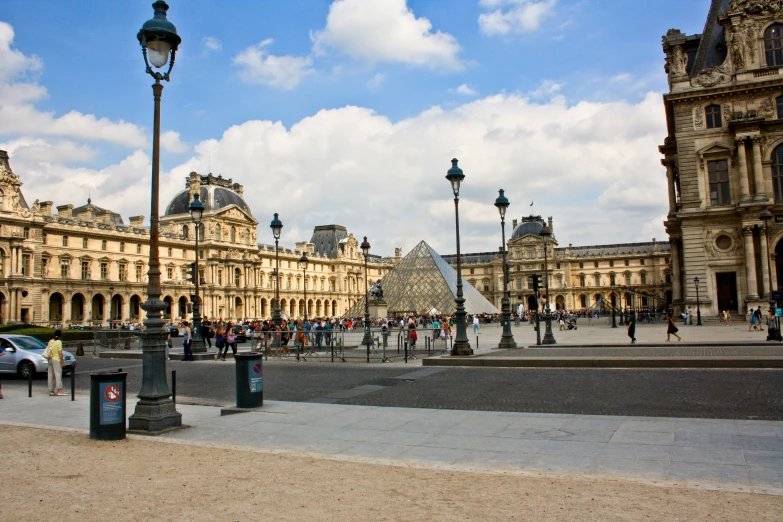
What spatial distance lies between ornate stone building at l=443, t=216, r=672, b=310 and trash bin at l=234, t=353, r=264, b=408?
309ft

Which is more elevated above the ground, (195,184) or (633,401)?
(195,184)

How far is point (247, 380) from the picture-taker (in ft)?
32.4

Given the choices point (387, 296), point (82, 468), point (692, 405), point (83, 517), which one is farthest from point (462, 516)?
point (387, 296)

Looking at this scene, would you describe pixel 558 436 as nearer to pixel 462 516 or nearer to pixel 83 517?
pixel 462 516

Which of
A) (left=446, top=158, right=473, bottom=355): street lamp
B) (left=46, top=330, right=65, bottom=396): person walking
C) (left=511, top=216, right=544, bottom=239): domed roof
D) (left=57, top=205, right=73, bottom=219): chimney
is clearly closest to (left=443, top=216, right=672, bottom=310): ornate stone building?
(left=511, top=216, right=544, bottom=239): domed roof

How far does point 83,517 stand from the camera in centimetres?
469

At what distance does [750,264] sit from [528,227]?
273 feet

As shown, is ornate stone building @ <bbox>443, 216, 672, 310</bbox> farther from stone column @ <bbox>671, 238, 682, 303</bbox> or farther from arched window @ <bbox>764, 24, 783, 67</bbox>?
arched window @ <bbox>764, 24, 783, 67</bbox>

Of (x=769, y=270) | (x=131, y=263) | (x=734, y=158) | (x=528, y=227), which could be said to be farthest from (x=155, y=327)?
(x=528, y=227)

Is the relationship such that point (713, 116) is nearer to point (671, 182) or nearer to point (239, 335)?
point (671, 182)

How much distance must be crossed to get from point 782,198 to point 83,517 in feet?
120

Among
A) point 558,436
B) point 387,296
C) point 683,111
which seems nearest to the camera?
point 558,436

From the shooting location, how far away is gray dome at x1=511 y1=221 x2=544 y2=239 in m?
114

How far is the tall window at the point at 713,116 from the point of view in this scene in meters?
34.2
